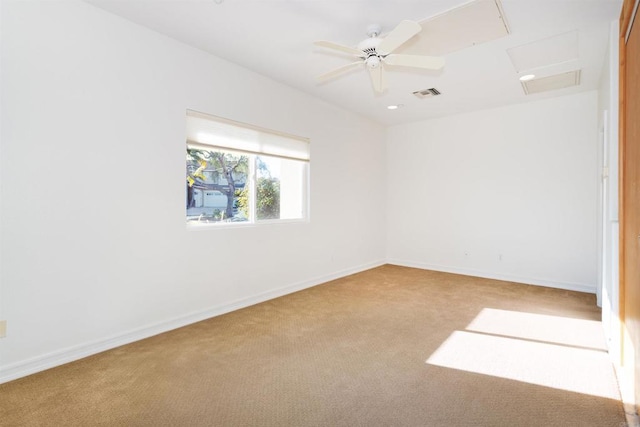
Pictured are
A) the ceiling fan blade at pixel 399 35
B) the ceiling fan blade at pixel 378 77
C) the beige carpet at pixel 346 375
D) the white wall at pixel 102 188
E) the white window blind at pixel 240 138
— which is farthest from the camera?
the white window blind at pixel 240 138

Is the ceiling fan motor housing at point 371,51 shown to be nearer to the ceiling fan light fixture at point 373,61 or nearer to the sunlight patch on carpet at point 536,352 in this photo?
the ceiling fan light fixture at point 373,61

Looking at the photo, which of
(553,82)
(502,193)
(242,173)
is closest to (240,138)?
(242,173)

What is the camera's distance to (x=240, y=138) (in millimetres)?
3779

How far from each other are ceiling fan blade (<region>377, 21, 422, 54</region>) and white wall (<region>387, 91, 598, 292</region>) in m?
3.68

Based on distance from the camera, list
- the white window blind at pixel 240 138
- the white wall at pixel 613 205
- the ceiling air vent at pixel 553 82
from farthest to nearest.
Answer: the ceiling air vent at pixel 553 82
the white window blind at pixel 240 138
the white wall at pixel 613 205

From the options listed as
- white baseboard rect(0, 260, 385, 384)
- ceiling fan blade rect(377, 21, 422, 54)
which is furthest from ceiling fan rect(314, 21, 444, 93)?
white baseboard rect(0, 260, 385, 384)

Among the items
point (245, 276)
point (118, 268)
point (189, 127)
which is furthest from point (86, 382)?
point (189, 127)

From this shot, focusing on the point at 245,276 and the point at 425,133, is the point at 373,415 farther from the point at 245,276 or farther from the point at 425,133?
the point at 425,133

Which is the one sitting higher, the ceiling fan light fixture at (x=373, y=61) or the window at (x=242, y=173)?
the ceiling fan light fixture at (x=373, y=61)

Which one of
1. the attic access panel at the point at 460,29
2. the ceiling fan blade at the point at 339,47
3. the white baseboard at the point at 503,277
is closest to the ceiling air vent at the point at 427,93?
the attic access panel at the point at 460,29

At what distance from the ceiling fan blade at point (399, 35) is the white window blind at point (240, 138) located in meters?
1.91

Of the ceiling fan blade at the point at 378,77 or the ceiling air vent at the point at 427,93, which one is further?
the ceiling air vent at the point at 427,93

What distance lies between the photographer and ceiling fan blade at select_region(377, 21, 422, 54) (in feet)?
6.91

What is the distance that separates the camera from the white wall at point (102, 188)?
2.29m
